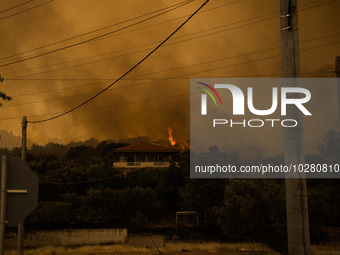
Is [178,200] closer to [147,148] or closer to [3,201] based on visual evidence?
[147,148]

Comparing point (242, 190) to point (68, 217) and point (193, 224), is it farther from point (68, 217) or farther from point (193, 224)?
point (68, 217)

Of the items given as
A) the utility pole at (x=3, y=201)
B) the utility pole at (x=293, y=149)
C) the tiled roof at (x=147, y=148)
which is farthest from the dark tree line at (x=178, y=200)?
the utility pole at (x=3, y=201)

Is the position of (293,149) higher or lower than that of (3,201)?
higher

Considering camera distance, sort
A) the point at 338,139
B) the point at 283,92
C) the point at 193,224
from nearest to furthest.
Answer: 1. the point at 283,92
2. the point at 193,224
3. the point at 338,139

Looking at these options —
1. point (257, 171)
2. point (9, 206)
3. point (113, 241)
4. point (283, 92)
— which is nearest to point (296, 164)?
point (283, 92)

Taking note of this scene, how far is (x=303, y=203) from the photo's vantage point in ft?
18.5

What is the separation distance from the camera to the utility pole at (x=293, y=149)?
560 cm

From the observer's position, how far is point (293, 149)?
19.0 feet

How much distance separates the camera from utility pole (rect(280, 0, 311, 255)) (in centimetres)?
560

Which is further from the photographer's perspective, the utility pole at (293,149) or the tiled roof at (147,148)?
the tiled roof at (147,148)

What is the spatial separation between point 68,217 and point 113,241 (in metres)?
5.40

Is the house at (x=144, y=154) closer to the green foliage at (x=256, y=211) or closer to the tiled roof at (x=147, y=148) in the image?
the tiled roof at (x=147, y=148)

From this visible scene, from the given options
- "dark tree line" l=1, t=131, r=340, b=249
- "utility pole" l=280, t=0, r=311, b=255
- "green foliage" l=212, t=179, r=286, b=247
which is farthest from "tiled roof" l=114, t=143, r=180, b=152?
"utility pole" l=280, t=0, r=311, b=255

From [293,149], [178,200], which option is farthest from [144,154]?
[293,149]
